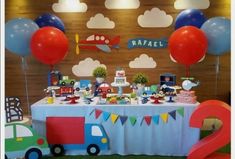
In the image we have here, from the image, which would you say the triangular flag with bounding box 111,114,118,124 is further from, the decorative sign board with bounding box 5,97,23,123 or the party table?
the decorative sign board with bounding box 5,97,23,123

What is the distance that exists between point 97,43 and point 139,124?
2038 mm

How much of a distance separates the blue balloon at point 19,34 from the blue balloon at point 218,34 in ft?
7.44

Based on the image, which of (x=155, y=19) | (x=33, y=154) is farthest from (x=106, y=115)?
(x=155, y=19)

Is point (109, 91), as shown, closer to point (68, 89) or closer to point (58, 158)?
point (68, 89)

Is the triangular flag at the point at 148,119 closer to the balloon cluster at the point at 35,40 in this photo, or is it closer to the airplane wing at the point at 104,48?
the balloon cluster at the point at 35,40

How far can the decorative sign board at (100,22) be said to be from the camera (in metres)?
4.92

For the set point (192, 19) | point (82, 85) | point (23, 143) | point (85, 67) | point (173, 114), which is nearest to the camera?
point (23, 143)

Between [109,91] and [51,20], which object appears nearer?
[109,91]

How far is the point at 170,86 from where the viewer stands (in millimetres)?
3775

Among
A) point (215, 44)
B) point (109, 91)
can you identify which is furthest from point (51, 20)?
point (215, 44)

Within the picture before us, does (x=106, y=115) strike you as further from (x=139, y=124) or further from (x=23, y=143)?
(x=23, y=143)

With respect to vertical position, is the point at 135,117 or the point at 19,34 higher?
the point at 19,34

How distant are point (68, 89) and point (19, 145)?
1022 millimetres

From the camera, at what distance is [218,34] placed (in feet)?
11.4
